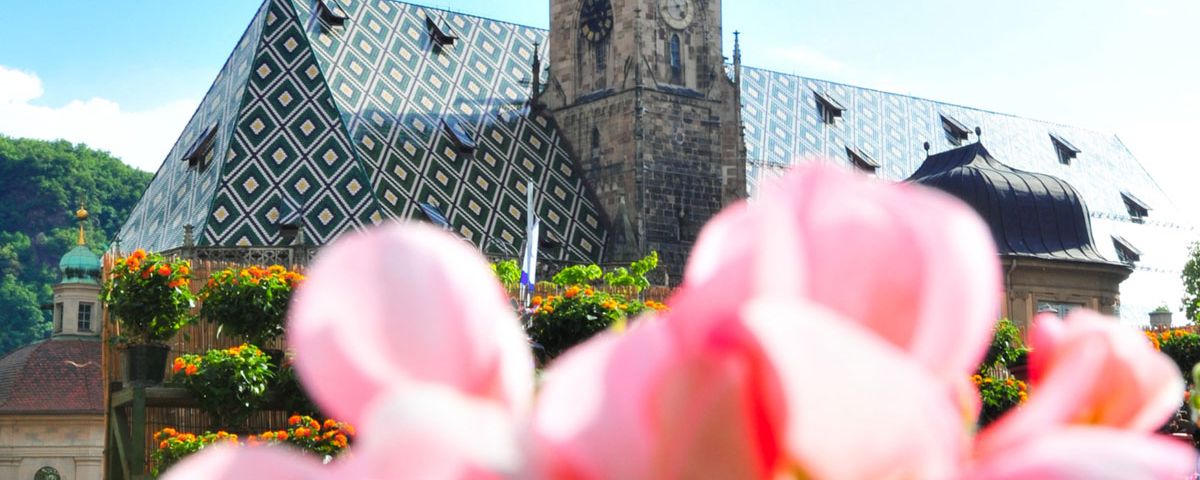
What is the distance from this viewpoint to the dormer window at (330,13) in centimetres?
3553

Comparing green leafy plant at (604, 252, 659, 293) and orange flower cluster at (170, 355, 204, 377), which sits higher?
green leafy plant at (604, 252, 659, 293)

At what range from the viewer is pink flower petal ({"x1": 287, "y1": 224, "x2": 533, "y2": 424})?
3.21ft

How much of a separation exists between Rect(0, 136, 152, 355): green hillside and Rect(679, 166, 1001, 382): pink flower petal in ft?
330

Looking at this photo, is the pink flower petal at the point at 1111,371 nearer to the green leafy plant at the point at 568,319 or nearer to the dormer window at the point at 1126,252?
the green leafy plant at the point at 568,319

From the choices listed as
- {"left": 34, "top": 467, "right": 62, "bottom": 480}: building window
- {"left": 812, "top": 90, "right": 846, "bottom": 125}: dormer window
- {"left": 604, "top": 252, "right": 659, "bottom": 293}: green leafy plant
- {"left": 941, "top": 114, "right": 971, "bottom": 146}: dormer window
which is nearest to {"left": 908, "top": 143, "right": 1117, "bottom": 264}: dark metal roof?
{"left": 812, "top": 90, "right": 846, "bottom": 125}: dormer window

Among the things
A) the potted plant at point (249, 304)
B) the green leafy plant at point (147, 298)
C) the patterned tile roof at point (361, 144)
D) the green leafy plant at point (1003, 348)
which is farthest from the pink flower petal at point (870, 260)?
the patterned tile roof at point (361, 144)

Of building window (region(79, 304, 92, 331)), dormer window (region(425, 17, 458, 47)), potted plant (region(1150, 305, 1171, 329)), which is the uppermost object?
dormer window (region(425, 17, 458, 47))

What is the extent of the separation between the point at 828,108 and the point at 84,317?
102 feet

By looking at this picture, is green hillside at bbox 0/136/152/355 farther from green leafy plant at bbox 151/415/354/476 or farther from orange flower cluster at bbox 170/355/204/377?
green leafy plant at bbox 151/415/354/476

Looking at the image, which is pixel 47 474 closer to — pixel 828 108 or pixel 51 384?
pixel 51 384

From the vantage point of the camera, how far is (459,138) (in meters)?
35.3

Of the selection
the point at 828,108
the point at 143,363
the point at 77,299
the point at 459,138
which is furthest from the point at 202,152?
the point at 77,299

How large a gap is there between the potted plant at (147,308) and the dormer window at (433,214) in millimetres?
16677

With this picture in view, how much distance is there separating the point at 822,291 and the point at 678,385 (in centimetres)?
11
